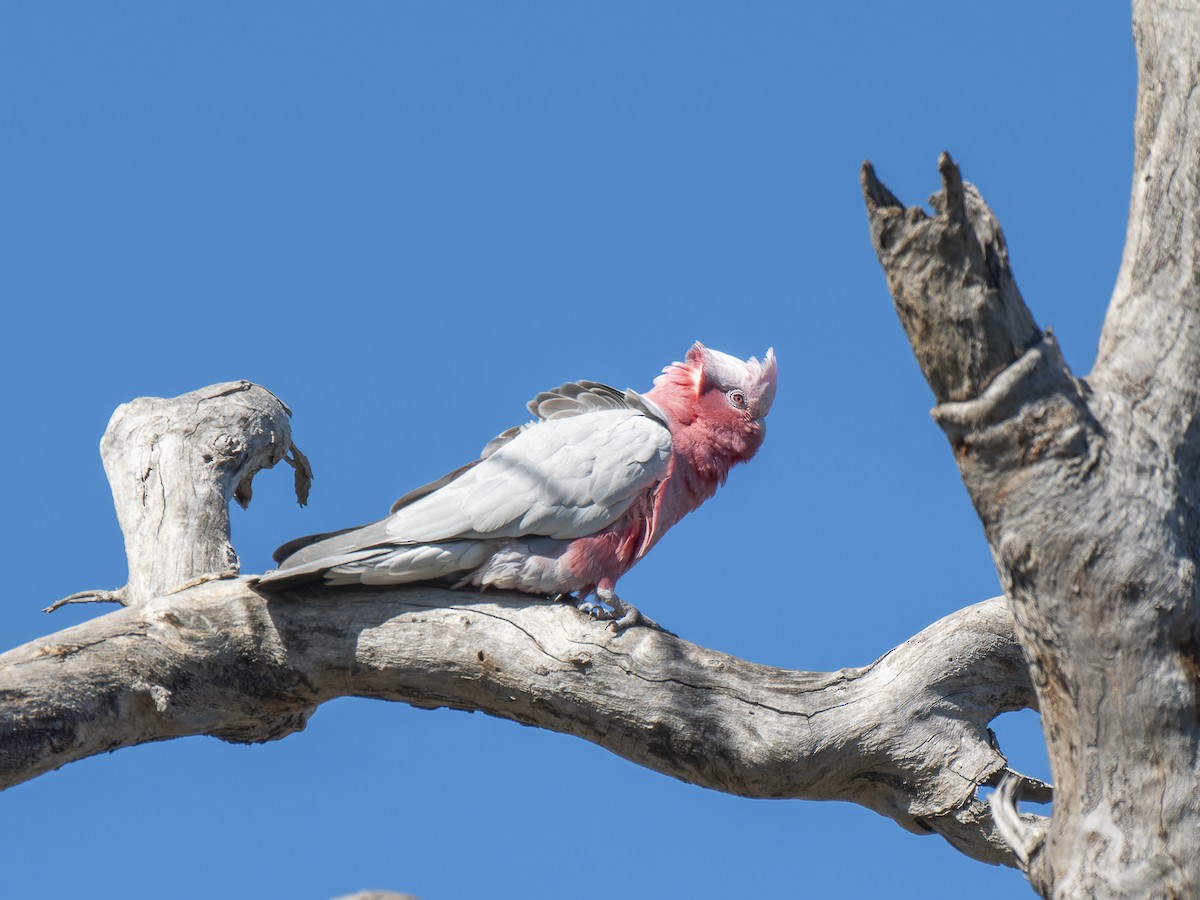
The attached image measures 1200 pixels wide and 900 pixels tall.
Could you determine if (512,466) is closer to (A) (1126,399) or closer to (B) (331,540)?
(B) (331,540)

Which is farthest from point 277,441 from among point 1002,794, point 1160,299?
point 1160,299

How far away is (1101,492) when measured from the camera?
327 cm

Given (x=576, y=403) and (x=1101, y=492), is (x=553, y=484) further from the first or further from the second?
(x=1101, y=492)

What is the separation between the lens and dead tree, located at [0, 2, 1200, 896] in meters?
3.25

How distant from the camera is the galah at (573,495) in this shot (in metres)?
5.25

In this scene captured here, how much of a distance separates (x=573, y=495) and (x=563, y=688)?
1.07 meters

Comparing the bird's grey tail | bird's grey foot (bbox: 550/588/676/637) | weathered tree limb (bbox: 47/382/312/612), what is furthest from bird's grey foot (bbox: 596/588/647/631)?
weathered tree limb (bbox: 47/382/312/612)

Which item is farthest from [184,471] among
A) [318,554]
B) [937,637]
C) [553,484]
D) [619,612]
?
[937,637]

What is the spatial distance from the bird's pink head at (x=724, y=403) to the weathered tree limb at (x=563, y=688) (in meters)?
1.44

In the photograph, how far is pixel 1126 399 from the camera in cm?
340

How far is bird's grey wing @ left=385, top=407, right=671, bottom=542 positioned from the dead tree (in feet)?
1.10

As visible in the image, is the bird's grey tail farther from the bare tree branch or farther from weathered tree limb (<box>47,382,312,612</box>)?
weathered tree limb (<box>47,382,312,612</box>)

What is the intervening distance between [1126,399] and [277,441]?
4546 mm

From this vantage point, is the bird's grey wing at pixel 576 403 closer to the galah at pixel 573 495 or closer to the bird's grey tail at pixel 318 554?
the galah at pixel 573 495
